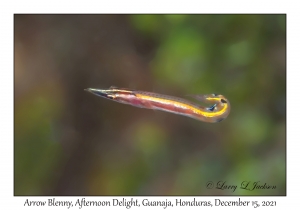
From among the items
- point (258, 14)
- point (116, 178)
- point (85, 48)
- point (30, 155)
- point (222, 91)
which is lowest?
point (116, 178)

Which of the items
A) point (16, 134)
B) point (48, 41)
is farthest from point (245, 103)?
point (16, 134)

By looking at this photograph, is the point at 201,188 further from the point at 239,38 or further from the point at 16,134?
the point at 16,134

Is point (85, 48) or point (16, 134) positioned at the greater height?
point (85, 48)

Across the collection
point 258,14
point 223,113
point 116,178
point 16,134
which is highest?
point 258,14

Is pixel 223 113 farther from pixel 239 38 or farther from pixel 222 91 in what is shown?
pixel 239 38

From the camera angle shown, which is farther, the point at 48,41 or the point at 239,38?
the point at 48,41
